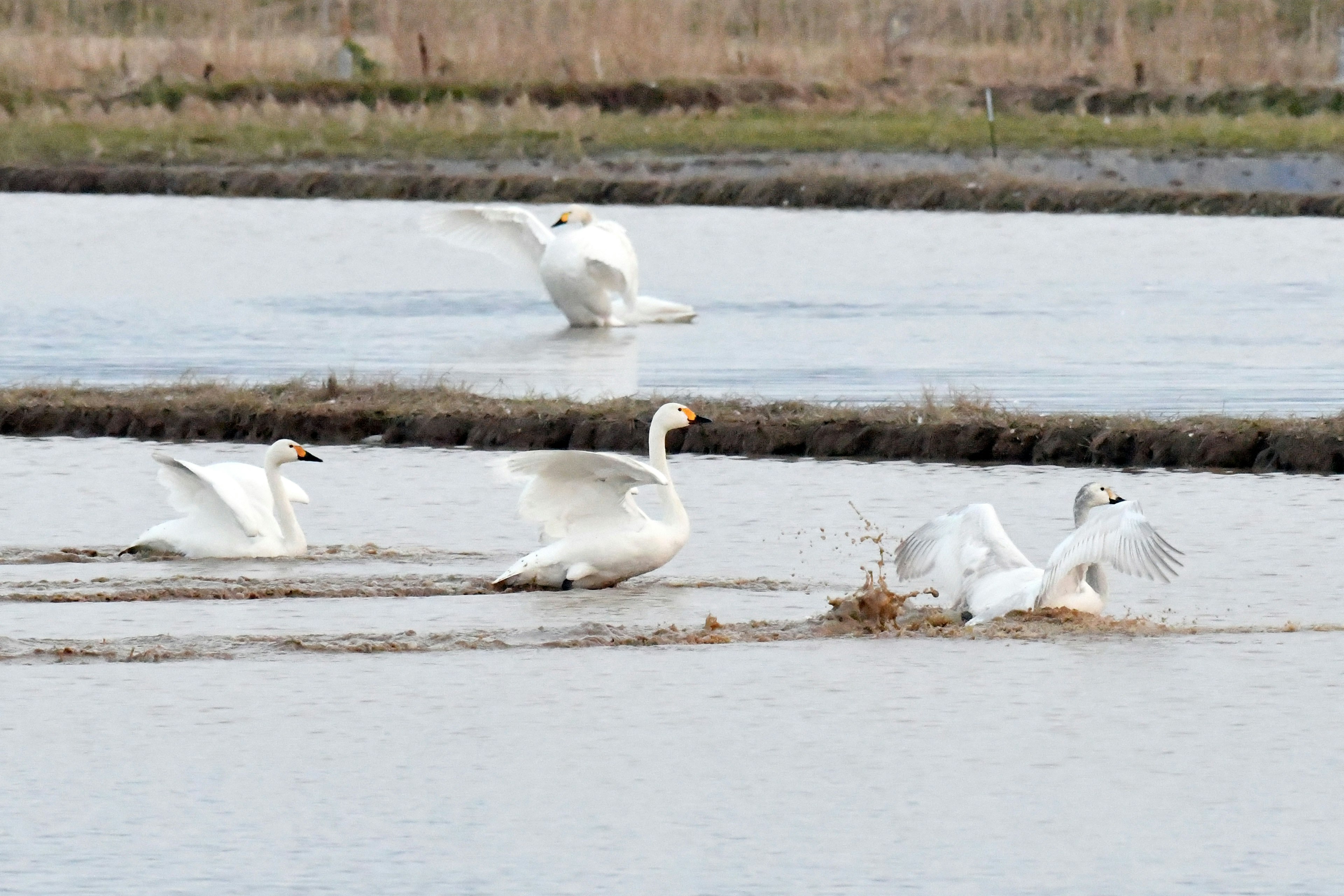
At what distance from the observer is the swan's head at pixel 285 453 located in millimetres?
11789

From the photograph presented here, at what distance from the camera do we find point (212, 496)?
11.6 m

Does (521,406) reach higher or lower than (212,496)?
lower

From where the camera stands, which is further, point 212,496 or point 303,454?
point 303,454

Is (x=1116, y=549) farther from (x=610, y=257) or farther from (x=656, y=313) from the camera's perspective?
(x=656, y=313)

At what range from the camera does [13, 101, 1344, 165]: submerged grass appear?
3291 cm

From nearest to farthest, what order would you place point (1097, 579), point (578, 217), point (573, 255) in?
1. point (1097, 579)
2. point (573, 255)
3. point (578, 217)

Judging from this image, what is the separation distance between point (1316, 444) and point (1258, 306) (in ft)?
26.9

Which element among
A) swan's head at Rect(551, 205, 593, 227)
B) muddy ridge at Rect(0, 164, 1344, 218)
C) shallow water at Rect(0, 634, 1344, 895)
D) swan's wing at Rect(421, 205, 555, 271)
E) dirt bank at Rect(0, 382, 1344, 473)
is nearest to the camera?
shallow water at Rect(0, 634, 1344, 895)

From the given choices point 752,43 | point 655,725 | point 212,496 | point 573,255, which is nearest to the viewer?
point 655,725

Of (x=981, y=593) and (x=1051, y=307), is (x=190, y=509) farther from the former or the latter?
(x=1051, y=307)

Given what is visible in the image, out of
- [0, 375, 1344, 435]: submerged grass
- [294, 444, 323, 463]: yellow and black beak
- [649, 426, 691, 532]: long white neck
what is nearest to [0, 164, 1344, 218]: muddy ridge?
[0, 375, 1344, 435]: submerged grass

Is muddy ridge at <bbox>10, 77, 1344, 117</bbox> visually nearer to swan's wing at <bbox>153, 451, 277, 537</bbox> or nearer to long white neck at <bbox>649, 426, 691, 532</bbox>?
swan's wing at <bbox>153, 451, 277, 537</bbox>

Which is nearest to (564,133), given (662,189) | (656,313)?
(662,189)

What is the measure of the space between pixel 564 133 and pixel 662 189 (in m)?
4.29
